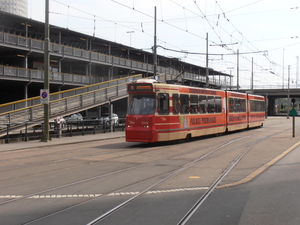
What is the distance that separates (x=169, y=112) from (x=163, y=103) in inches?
24.3

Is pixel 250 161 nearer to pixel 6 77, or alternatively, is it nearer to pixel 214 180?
pixel 214 180

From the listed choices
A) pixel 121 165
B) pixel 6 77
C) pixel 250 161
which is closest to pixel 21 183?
pixel 121 165

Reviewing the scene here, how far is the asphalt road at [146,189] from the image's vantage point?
18.9 ft

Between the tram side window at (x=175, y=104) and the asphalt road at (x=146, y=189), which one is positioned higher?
the tram side window at (x=175, y=104)

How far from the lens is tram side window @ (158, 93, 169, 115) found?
16953mm

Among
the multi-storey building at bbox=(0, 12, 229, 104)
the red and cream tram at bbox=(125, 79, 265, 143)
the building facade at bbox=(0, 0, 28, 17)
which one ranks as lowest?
the red and cream tram at bbox=(125, 79, 265, 143)

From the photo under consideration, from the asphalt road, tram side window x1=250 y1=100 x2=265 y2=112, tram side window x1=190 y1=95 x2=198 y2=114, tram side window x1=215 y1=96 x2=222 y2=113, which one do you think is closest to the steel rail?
the asphalt road

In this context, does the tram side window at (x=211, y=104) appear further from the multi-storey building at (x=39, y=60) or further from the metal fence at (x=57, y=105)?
the multi-storey building at (x=39, y=60)

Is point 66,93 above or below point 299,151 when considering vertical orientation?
above

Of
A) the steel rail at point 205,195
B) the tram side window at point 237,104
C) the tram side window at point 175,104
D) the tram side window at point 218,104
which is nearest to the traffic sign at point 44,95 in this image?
the tram side window at point 175,104

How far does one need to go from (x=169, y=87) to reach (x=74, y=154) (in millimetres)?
5823

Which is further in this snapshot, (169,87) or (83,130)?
(83,130)

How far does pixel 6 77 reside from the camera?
32469 millimetres

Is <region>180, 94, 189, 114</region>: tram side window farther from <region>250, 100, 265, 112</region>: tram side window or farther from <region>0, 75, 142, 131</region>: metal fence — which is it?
<region>250, 100, 265, 112</region>: tram side window
